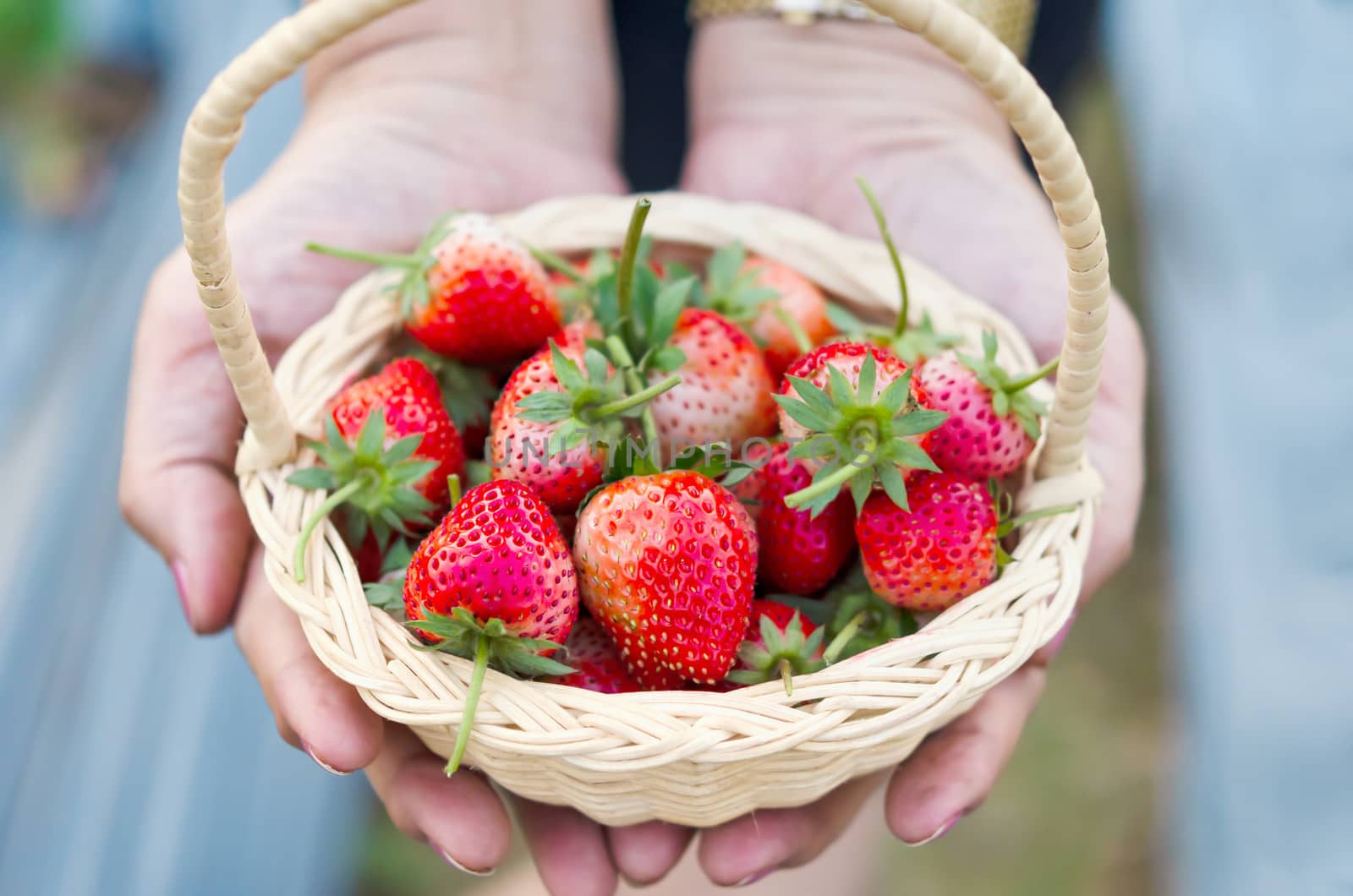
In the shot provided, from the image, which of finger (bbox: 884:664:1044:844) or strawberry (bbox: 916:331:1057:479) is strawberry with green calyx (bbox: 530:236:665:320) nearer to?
strawberry (bbox: 916:331:1057:479)

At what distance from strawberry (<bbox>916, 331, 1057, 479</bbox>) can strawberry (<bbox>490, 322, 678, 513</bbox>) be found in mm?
201

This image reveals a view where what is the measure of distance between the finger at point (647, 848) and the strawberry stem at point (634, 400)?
0.30 m

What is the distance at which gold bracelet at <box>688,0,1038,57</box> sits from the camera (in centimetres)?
116

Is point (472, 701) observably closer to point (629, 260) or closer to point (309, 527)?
point (309, 527)

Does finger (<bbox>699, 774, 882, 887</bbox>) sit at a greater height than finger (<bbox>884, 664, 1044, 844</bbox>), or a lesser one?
lesser

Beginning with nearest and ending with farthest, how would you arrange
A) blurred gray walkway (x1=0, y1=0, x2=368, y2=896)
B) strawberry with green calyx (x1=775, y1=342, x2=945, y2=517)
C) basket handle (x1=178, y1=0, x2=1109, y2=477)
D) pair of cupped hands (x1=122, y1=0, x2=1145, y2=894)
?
basket handle (x1=178, y1=0, x2=1109, y2=477) < strawberry with green calyx (x1=775, y1=342, x2=945, y2=517) < pair of cupped hands (x1=122, y1=0, x2=1145, y2=894) < blurred gray walkway (x1=0, y1=0, x2=368, y2=896)

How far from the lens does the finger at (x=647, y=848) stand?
759 millimetres

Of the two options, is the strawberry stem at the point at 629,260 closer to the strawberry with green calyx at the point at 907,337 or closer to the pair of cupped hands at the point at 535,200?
the strawberry with green calyx at the point at 907,337

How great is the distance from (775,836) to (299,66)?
0.58 m

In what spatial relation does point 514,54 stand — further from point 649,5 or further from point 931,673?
point 931,673

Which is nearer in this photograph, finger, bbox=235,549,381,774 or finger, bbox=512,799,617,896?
finger, bbox=235,549,381,774

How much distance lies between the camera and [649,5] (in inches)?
54.6

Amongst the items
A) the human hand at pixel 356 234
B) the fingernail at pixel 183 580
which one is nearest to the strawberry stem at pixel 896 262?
the human hand at pixel 356 234

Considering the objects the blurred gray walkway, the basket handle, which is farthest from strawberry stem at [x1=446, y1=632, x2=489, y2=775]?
the blurred gray walkway
